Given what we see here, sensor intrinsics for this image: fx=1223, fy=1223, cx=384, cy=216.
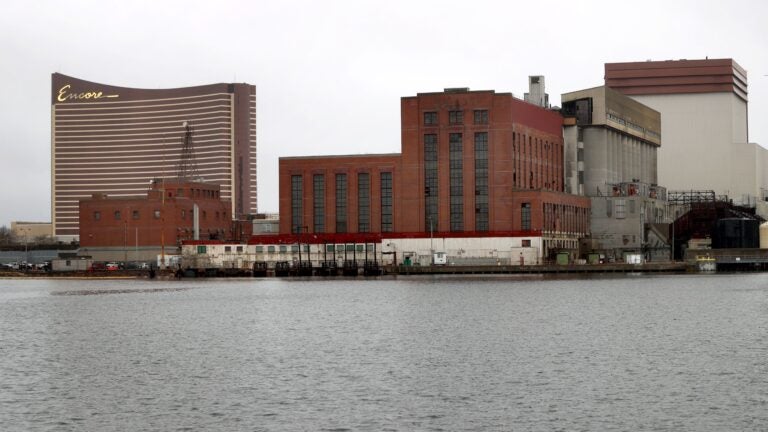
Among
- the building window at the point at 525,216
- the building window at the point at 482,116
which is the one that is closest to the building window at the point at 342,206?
the building window at the point at 482,116

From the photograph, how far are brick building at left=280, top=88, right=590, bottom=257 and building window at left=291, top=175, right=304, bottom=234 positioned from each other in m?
0.16

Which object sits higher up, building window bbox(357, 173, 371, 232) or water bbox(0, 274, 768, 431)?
building window bbox(357, 173, 371, 232)

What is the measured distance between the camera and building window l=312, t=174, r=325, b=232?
19775cm

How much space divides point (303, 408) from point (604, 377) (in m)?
14.9

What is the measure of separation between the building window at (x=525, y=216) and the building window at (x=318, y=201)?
1275 inches

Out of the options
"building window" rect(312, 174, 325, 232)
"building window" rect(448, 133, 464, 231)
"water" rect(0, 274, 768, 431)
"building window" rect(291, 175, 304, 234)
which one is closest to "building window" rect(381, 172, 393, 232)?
"building window" rect(312, 174, 325, 232)

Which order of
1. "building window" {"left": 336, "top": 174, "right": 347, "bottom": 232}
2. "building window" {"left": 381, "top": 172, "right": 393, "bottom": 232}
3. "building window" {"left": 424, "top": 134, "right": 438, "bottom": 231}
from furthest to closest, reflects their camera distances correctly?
1. "building window" {"left": 336, "top": 174, "right": 347, "bottom": 232}
2. "building window" {"left": 381, "top": 172, "right": 393, "bottom": 232}
3. "building window" {"left": 424, "top": 134, "right": 438, "bottom": 231}

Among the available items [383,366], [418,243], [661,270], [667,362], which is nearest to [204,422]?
[383,366]

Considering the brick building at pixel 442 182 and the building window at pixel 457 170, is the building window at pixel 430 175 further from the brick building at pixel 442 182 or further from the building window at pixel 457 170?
the building window at pixel 457 170

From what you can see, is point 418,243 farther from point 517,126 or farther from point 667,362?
point 667,362

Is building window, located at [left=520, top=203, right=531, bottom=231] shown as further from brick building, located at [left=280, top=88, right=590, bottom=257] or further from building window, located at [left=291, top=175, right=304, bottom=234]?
building window, located at [left=291, top=175, right=304, bottom=234]

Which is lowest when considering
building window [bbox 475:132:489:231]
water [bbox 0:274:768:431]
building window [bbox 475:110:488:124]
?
water [bbox 0:274:768:431]

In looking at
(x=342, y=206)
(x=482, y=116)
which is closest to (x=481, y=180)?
(x=482, y=116)

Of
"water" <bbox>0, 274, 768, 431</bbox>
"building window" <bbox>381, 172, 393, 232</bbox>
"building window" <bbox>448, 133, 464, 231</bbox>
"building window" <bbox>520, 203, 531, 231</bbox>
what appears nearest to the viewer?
"water" <bbox>0, 274, 768, 431</bbox>
